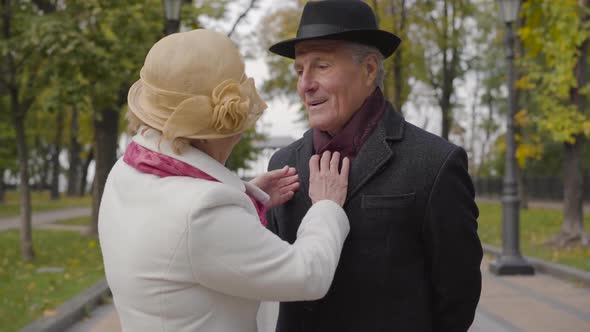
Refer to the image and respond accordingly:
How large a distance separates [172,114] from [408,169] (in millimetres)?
959

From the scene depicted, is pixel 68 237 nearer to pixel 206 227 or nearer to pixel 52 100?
pixel 52 100

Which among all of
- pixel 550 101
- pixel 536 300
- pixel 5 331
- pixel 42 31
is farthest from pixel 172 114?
pixel 550 101

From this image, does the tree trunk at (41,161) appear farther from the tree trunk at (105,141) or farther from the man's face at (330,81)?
the man's face at (330,81)

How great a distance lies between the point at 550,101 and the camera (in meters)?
14.2

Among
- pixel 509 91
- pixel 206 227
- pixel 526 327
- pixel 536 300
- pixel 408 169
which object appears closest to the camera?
pixel 206 227

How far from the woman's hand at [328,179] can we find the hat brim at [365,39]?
0.43 metres

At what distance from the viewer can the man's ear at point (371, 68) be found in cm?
271

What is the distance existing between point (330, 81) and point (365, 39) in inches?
8.0

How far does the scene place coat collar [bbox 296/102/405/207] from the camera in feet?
8.41

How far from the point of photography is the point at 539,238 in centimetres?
1617

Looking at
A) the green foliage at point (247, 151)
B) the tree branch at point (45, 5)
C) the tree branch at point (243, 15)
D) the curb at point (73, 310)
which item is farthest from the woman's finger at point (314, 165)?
the green foliage at point (247, 151)

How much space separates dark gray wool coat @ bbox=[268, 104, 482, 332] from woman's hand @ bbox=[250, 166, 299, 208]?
273 mm

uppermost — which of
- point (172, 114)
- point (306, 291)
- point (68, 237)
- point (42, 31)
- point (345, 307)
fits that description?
point (42, 31)

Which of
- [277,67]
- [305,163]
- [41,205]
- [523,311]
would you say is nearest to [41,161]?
[41,205]
